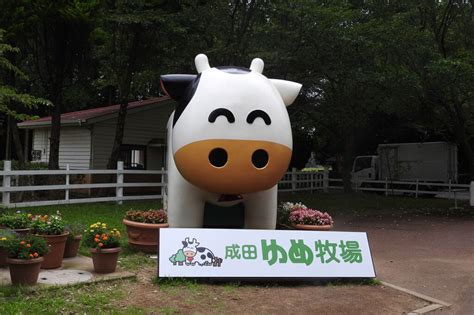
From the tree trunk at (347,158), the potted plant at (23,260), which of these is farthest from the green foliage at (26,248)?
the tree trunk at (347,158)

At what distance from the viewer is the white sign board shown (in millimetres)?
6301

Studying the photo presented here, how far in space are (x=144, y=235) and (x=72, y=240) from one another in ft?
3.69

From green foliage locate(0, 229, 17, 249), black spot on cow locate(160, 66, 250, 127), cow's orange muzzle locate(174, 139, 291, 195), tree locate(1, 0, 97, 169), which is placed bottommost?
green foliage locate(0, 229, 17, 249)

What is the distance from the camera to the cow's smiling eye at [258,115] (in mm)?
6625

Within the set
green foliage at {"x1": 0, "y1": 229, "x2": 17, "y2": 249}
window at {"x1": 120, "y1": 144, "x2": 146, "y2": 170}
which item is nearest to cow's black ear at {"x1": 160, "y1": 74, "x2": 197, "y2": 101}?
green foliage at {"x1": 0, "y1": 229, "x2": 17, "y2": 249}

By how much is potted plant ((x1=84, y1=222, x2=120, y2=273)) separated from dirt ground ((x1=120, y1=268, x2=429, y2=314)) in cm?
45

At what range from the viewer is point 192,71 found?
15.4 meters

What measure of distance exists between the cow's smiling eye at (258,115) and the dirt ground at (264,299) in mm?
2169

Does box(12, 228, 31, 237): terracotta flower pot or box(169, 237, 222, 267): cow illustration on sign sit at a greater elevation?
box(12, 228, 31, 237): terracotta flower pot

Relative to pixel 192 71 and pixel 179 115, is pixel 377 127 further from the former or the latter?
pixel 179 115

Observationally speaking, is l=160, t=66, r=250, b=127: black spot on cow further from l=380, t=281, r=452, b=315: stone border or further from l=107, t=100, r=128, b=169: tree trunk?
l=107, t=100, r=128, b=169: tree trunk

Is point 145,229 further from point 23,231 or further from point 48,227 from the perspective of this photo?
point 23,231

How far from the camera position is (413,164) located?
25.5 metres

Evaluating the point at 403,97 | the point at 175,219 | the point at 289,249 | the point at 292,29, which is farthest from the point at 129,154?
the point at 289,249
